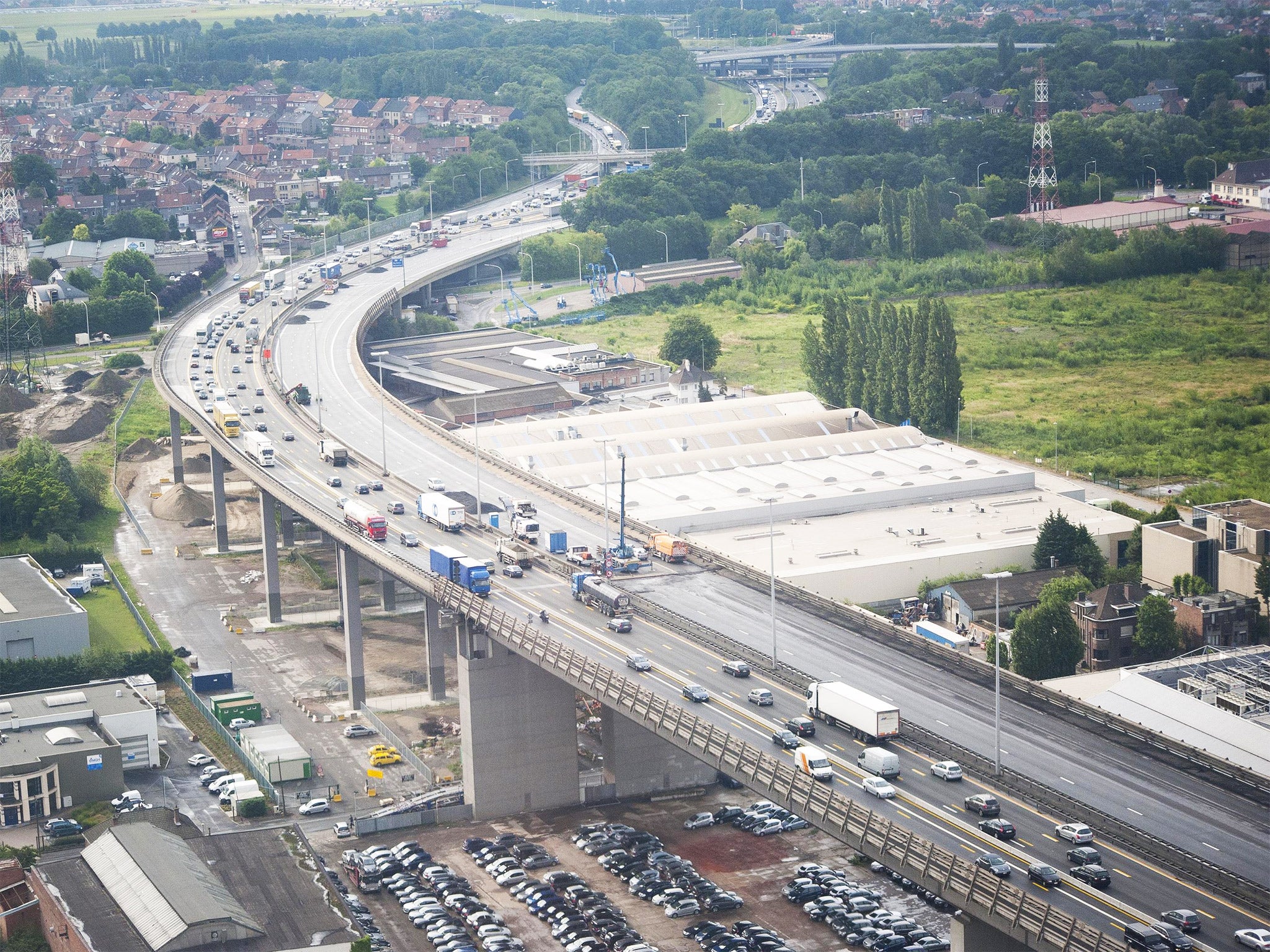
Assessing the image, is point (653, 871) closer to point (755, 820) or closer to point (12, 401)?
point (755, 820)

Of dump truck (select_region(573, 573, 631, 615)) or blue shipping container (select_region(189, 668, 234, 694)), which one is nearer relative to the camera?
dump truck (select_region(573, 573, 631, 615))

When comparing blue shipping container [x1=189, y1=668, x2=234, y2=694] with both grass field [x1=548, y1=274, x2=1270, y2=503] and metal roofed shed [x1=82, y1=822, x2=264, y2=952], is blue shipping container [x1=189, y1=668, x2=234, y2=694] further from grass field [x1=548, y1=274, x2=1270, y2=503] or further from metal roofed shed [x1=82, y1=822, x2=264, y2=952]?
grass field [x1=548, y1=274, x2=1270, y2=503]

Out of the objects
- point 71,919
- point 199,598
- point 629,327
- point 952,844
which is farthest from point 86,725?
point 629,327

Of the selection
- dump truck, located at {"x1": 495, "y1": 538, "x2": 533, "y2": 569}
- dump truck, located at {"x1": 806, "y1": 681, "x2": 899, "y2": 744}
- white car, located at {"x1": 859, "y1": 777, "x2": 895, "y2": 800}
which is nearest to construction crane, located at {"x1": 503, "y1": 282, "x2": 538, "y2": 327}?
dump truck, located at {"x1": 495, "y1": 538, "x2": 533, "y2": 569}

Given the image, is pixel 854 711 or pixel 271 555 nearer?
pixel 854 711

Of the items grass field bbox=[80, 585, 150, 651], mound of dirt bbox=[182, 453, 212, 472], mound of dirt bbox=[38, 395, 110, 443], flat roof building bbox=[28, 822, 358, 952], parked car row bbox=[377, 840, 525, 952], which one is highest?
mound of dirt bbox=[38, 395, 110, 443]

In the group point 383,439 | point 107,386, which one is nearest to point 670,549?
point 383,439

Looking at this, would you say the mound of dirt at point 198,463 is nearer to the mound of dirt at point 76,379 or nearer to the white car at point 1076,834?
the mound of dirt at point 76,379
